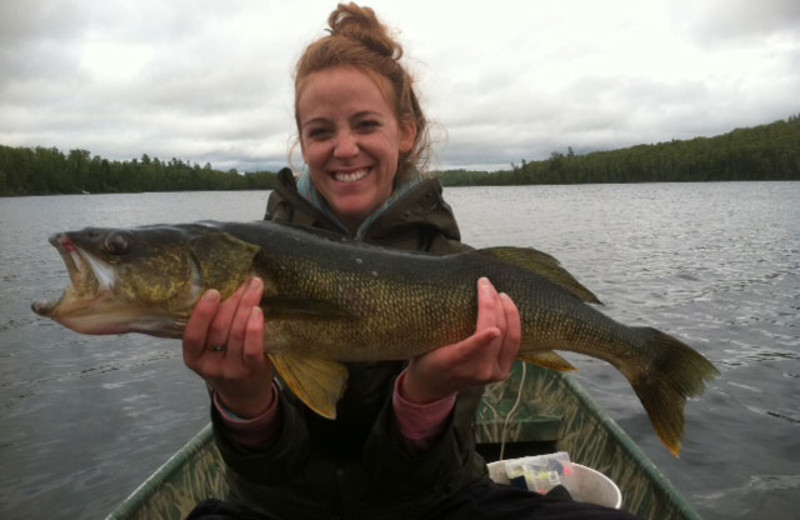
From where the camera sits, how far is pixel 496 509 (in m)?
3.12

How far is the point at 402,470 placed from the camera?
312 centimetres

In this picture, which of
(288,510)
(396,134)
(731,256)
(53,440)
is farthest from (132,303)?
(731,256)

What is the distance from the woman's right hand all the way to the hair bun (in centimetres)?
221

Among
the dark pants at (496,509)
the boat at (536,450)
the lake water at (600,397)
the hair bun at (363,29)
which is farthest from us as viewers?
the lake water at (600,397)

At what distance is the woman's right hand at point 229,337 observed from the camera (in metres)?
2.56

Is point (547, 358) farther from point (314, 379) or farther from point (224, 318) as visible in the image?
point (224, 318)

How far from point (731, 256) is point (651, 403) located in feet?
72.8

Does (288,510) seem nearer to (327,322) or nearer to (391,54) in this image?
(327,322)

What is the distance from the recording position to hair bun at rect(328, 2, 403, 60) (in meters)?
4.12

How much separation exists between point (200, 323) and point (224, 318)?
4.0 inches

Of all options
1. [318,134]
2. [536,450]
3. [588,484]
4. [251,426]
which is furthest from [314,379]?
[536,450]

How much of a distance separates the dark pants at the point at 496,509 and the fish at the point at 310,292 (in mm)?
701

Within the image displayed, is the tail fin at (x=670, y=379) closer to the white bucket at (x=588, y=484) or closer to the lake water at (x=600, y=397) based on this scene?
the white bucket at (x=588, y=484)

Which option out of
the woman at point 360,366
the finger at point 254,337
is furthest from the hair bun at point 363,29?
the finger at point 254,337
